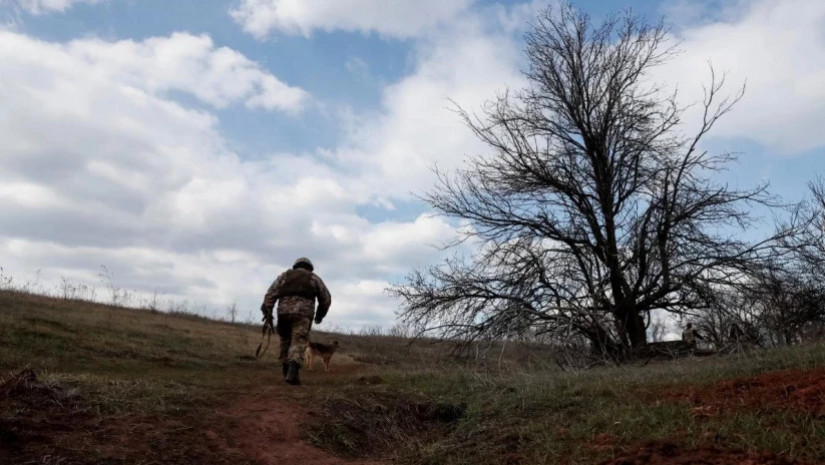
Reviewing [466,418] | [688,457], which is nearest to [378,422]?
[466,418]

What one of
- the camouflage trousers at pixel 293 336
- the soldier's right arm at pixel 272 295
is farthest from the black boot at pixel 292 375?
the soldier's right arm at pixel 272 295

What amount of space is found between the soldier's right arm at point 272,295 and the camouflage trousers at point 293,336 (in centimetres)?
39

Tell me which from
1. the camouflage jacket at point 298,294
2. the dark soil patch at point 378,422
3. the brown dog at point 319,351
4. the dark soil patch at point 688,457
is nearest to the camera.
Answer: the dark soil patch at point 688,457

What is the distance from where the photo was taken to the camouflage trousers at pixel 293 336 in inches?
376

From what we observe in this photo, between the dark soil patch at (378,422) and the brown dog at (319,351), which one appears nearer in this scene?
the dark soil patch at (378,422)

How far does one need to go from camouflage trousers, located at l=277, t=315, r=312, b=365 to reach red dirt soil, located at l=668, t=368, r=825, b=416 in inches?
218

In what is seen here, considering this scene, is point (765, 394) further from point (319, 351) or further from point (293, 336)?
point (319, 351)

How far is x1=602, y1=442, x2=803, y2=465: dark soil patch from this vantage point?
3688 mm

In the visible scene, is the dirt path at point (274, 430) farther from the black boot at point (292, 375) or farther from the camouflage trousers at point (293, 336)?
the camouflage trousers at point (293, 336)

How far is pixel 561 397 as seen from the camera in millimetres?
6434

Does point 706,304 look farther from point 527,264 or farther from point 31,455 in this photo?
point 31,455

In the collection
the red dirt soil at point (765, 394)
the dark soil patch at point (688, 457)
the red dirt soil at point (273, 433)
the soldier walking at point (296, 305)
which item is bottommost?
the red dirt soil at point (273, 433)

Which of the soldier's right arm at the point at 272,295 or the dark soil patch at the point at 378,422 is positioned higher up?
the soldier's right arm at the point at 272,295

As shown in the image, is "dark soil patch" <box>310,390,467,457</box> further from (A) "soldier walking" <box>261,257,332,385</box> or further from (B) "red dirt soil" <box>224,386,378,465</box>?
(A) "soldier walking" <box>261,257,332,385</box>
